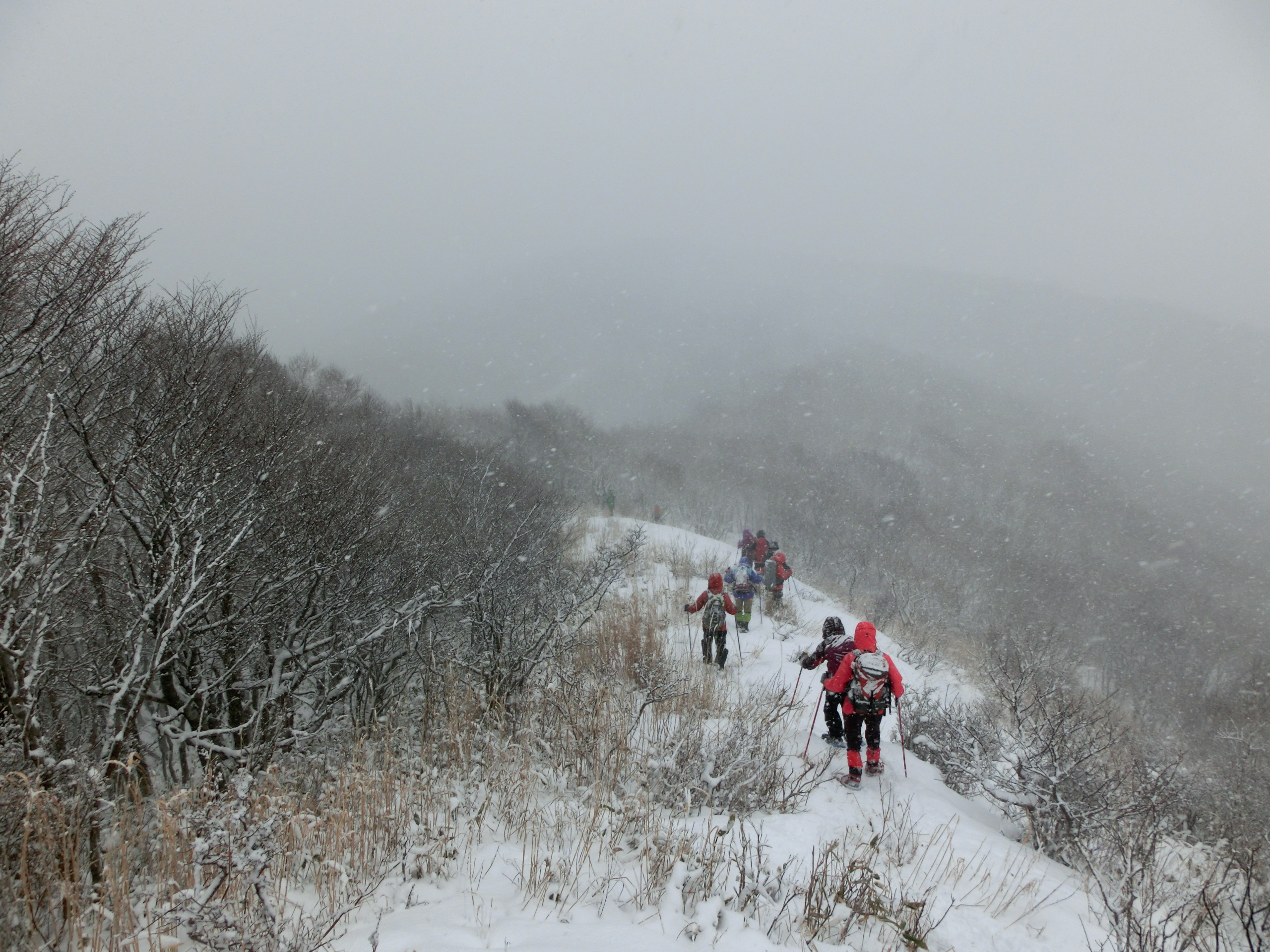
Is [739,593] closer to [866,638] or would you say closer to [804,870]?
[866,638]

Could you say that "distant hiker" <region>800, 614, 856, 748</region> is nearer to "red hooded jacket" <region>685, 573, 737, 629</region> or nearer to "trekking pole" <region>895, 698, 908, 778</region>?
"trekking pole" <region>895, 698, 908, 778</region>

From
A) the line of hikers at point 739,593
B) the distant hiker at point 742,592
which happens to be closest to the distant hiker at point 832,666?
the line of hikers at point 739,593

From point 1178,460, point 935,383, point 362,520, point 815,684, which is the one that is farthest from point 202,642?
point 1178,460

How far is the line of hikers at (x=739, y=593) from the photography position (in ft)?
23.9

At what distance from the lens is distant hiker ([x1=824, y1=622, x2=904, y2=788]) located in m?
4.44

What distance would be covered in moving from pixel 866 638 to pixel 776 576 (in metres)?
6.24

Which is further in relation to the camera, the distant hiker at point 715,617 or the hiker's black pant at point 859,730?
the distant hiker at point 715,617

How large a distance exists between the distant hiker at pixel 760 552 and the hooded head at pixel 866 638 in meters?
6.56

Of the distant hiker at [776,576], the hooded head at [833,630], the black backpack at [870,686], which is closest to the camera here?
the black backpack at [870,686]

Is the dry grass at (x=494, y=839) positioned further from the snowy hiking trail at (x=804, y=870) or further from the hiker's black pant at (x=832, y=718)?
the hiker's black pant at (x=832, y=718)

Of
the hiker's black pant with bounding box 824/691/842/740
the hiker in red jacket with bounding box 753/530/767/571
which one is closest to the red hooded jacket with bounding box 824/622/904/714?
the hiker's black pant with bounding box 824/691/842/740

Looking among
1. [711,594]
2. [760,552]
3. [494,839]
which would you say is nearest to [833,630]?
[711,594]

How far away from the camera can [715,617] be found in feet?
23.8

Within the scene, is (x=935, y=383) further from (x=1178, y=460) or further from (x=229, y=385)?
(x=229, y=385)
